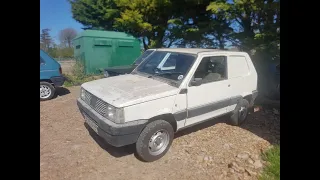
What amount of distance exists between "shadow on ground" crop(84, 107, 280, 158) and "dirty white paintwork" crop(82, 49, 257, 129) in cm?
60

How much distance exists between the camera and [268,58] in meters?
6.96

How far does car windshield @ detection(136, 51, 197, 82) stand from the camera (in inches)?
143

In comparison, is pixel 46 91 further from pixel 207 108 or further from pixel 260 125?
pixel 260 125

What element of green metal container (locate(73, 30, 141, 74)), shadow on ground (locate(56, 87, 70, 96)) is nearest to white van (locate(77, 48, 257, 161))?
shadow on ground (locate(56, 87, 70, 96))

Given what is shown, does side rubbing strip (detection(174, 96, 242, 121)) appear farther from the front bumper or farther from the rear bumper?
the rear bumper

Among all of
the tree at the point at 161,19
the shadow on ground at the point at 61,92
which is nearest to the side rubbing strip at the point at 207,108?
the shadow on ground at the point at 61,92

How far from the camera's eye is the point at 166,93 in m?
3.14

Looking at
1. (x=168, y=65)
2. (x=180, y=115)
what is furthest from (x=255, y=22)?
(x=180, y=115)

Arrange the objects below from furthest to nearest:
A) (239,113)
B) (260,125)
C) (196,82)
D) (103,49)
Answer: (103,49) < (260,125) < (239,113) < (196,82)

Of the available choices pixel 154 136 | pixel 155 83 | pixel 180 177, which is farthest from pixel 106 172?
pixel 155 83

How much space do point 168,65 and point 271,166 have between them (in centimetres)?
242

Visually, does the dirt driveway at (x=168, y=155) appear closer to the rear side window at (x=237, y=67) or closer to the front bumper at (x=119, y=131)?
the front bumper at (x=119, y=131)

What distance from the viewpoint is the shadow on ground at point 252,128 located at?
3.49m
